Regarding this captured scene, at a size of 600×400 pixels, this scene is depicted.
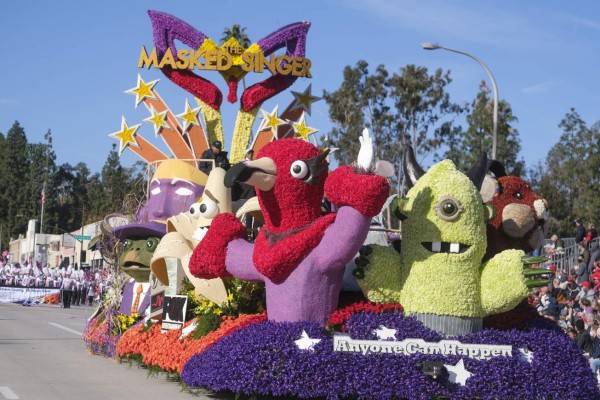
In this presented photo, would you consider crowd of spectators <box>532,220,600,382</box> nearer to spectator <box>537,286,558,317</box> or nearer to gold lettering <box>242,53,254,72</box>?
spectator <box>537,286,558,317</box>

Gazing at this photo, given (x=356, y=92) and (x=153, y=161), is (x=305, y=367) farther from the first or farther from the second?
(x=356, y=92)

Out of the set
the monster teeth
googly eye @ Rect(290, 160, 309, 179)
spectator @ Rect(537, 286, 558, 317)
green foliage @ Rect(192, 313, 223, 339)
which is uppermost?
googly eye @ Rect(290, 160, 309, 179)

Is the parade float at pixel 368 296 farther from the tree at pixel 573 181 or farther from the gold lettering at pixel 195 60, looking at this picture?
the tree at pixel 573 181

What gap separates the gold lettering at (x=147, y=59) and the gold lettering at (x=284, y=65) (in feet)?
8.55

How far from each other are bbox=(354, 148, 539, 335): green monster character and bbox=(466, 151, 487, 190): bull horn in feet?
2.35

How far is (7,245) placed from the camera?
92.5m

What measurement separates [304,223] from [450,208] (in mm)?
1807

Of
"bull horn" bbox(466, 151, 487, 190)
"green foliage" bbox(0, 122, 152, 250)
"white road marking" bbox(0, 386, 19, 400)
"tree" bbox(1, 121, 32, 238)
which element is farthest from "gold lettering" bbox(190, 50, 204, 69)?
"tree" bbox(1, 121, 32, 238)

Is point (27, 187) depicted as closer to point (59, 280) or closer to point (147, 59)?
point (59, 280)

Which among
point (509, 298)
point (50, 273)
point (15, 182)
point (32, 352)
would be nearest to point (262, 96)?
point (32, 352)

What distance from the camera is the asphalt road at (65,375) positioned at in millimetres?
10961

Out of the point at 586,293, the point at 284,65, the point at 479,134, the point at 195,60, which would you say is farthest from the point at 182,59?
the point at 479,134

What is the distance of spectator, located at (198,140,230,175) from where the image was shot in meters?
14.5

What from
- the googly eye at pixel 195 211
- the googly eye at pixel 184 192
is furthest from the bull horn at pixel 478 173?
the googly eye at pixel 184 192
